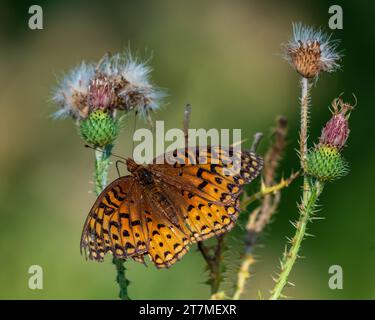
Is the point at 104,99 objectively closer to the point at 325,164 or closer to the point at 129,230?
the point at 129,230

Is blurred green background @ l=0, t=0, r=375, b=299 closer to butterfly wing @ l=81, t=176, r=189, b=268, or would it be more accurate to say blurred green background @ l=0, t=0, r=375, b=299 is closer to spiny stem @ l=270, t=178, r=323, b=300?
butterfly wing @ l=81, t=176, r=189, b=268

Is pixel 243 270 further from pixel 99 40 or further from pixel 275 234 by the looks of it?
pixel 99 40

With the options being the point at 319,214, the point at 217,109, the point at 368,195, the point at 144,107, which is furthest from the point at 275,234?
the point at 144,107

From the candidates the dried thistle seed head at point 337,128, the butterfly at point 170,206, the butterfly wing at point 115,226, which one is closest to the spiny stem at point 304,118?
the dried thistle seed head at point 337,128

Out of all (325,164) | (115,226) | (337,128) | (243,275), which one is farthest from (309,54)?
(115,226)

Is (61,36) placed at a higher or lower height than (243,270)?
higher

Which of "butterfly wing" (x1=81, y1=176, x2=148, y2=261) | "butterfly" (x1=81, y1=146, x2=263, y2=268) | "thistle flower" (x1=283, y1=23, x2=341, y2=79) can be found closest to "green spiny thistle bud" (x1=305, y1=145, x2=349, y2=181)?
"butterfly" (x1=81, y1=146, x2=263, y2=268)
